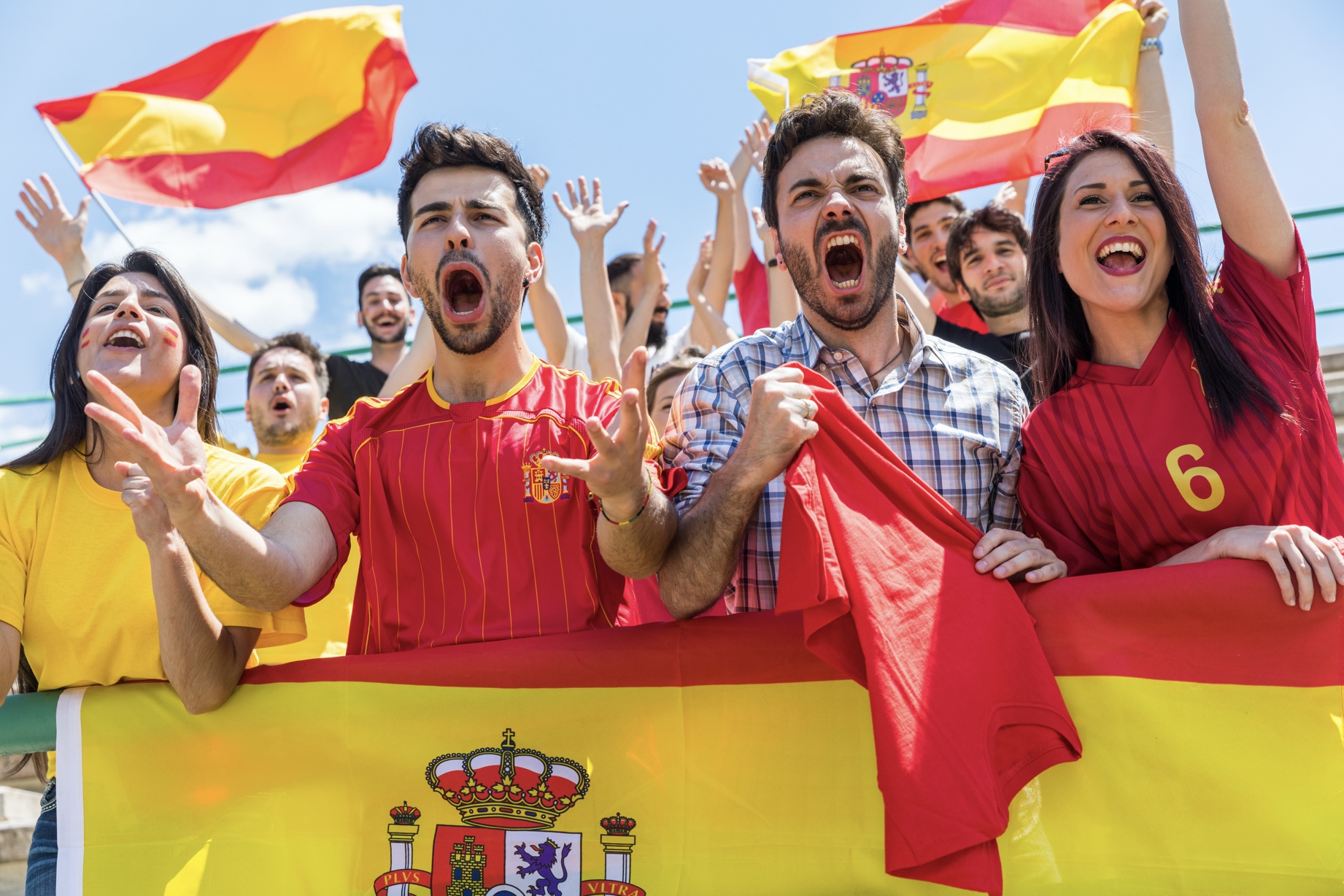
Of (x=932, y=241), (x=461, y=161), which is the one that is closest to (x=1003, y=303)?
(x=932, y=241)

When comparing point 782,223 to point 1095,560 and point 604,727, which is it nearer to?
point 1095,560

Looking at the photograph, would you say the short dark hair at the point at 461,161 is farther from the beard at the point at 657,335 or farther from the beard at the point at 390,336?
the beard at the point at 657,335

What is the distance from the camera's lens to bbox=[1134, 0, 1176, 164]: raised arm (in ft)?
18.6

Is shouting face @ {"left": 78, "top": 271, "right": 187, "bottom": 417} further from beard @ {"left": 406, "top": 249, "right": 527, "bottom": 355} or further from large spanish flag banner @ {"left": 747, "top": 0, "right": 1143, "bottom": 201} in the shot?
large spanish flag banner @ {"left": 747, "top": 0, "right": 1143, "bottom": 201}

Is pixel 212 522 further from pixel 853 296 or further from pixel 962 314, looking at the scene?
pixel 962 314

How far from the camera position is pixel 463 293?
3027 mm

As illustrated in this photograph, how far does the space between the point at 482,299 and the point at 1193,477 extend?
1781 millimetres

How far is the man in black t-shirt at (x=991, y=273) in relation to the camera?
4914 millimetres

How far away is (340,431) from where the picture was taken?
295cm

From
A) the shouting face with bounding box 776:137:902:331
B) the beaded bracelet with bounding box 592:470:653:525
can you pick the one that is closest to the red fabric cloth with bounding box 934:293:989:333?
the shouting face with bounding box 776:137:902:331

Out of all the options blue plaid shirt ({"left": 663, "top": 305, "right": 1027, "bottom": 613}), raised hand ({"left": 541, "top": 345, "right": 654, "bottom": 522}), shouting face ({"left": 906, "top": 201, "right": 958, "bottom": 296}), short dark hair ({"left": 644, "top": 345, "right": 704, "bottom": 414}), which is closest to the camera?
raised hand ({"left": 541, "top": 345, "right": 654, "bottom": 522})

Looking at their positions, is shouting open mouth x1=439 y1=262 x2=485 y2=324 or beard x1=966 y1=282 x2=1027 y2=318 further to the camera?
beard x1=966 y1=282 x2=1027 y2=318

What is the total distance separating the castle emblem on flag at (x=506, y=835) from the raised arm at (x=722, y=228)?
3921 mm

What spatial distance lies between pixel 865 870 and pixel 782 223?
1741mm
